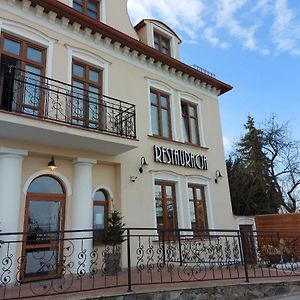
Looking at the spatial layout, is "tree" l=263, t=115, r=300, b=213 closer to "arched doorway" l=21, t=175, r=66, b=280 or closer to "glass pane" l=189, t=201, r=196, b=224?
"glass pane" l=189, t=201, r=196, b=224

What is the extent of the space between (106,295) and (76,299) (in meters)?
0.52

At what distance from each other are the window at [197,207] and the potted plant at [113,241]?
3.36 meters

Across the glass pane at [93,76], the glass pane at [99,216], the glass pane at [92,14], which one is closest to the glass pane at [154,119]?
the glass pane at [93,76]

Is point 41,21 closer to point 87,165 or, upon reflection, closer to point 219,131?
point 87,165

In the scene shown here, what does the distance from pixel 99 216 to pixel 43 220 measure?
1.63 m

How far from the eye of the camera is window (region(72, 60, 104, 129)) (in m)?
8.37

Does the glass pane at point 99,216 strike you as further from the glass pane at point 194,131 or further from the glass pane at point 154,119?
the glass pane at point 194,131

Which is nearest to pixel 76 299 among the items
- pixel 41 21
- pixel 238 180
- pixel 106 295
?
pixel 106 295

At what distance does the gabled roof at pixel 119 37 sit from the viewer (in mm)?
8339

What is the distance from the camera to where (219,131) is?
12992mm

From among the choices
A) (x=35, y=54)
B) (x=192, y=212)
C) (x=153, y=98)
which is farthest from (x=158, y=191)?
(x=35, y=54)

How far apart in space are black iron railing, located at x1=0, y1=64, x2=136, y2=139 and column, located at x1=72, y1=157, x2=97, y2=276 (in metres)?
1.11

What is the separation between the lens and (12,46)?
303 inches

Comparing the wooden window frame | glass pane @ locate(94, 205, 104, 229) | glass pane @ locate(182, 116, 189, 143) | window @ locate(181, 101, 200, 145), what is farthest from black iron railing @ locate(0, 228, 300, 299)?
the wooden window frame
